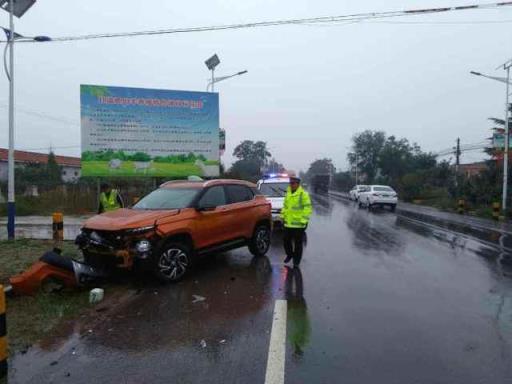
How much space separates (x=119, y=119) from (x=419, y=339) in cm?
1665

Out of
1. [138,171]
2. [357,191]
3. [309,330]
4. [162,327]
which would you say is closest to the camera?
[309,330]

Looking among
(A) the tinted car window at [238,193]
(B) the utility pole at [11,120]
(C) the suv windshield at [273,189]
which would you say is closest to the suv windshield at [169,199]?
(A) the tinted car window at [238,193]

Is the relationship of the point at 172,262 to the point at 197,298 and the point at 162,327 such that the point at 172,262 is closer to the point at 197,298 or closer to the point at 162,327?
the point at 197,298

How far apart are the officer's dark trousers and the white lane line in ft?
9.65

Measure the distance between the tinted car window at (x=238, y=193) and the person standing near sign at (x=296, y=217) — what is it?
1.12 meters

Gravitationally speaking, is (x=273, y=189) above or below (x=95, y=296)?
above

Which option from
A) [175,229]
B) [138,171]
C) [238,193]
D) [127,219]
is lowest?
[175,229]

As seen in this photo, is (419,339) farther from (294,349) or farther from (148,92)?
(148,92)

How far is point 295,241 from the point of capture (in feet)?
30.7

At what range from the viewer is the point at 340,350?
15.8 feet

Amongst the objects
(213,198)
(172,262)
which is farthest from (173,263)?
(213,198)

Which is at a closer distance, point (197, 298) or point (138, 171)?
point (197, 298)

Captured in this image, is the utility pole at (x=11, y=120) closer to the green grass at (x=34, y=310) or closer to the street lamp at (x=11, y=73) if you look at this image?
the street lamp at (x=11, y=73)

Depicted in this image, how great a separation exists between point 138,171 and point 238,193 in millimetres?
11038
